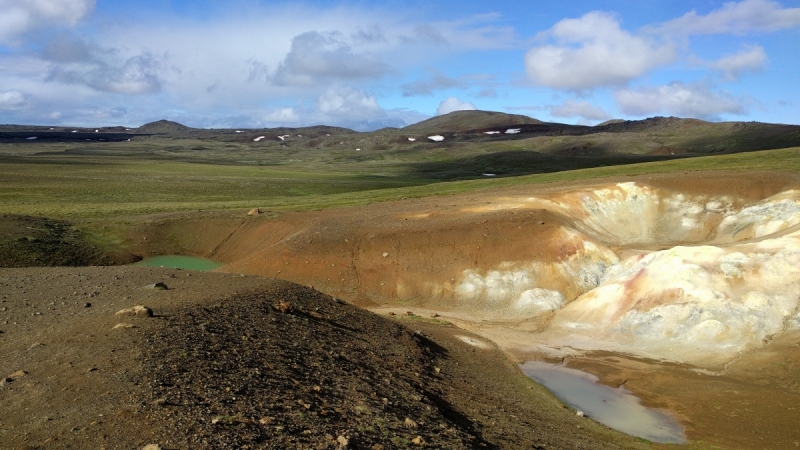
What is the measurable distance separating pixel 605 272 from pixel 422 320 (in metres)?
14.5

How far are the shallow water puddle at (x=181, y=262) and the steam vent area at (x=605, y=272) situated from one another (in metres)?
1.66

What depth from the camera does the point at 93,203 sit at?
67.6 m

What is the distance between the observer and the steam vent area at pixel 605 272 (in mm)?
27875

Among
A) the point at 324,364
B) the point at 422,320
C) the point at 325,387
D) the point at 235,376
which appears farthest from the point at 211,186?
the point at 235,376

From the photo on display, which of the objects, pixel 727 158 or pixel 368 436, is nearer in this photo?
pixel 368 436

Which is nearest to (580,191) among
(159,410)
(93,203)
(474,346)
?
(474,346)

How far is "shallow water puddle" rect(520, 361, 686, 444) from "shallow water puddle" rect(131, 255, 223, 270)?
94.0 ft

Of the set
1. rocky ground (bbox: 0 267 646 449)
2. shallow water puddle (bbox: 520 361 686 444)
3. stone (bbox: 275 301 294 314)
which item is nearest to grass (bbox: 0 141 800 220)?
rocky ground (bbox: 0 267 646 449)

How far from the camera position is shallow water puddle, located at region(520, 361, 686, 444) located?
72.0ft

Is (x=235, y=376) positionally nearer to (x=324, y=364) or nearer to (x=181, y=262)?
(x=324, y=364)

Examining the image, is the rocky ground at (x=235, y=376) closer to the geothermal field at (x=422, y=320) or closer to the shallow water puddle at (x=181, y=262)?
the geothermal field at (x=422, y=320)

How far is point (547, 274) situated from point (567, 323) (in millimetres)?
4912

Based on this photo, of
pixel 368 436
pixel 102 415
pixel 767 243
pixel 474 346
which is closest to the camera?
pixel 102 415

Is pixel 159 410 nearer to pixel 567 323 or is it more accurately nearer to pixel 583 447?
pixel 583 447
